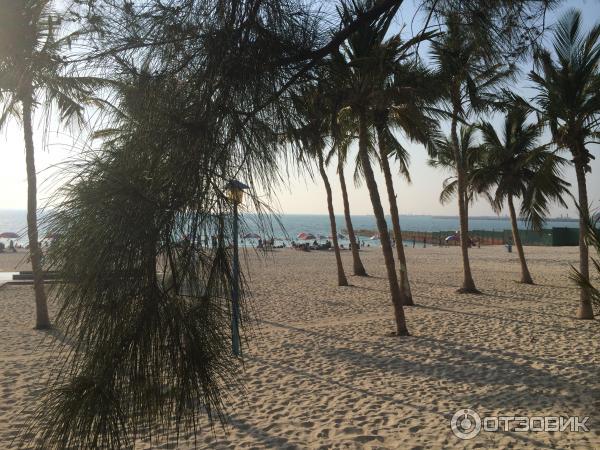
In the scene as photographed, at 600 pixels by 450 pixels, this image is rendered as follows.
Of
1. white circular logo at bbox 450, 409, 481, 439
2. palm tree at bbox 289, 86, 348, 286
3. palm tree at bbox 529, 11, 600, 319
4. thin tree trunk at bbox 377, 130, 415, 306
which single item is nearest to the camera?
palm tree at bbox 289, 86, 348, 286

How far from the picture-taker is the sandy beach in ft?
14.5

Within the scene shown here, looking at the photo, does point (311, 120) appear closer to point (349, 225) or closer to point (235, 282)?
point (235, 282)

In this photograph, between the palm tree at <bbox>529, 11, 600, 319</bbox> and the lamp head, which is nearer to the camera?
the lamp head

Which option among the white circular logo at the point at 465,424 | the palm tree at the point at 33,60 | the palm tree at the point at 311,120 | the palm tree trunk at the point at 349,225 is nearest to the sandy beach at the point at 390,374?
the white circular logo at the point at 465,424

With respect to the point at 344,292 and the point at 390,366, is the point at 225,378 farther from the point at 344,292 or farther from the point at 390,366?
the point at 344,292

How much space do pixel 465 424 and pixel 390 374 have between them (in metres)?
1.78

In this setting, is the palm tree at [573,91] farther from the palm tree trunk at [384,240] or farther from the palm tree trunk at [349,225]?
the palm tree trunk at [349,225]

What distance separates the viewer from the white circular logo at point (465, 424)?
439cm

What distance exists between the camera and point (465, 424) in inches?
181

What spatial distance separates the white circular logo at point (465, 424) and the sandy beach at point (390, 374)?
2.7 inches

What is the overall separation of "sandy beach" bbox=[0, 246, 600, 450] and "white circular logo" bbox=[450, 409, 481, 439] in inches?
2.7

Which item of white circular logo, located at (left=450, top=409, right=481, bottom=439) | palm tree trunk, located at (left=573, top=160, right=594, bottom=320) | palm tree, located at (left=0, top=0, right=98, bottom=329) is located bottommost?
white circular logo, located at (left=450, top=409, right=481, bottom=439)

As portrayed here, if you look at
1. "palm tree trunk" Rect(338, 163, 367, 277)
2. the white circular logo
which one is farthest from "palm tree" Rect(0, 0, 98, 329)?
"palm tree trunk" Rect(338, 163, 367, 277)

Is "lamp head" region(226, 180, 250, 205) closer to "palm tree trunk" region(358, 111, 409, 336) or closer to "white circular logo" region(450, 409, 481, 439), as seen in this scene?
"white circular logo" region(450, 409, 481, 439)
